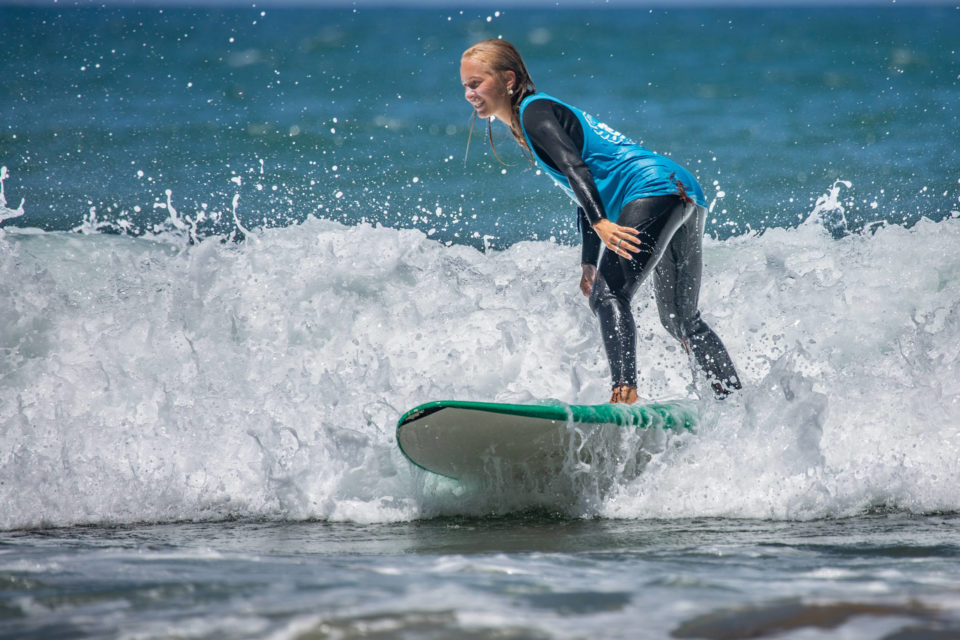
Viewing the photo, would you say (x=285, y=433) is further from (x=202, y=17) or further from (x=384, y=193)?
(x=202, y=17)

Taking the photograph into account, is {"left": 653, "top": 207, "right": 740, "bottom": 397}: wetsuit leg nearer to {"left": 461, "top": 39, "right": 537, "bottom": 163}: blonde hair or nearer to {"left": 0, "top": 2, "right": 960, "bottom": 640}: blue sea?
{"left": 0, "top": 2, "right": 960, "bottom": 640}: blue sea

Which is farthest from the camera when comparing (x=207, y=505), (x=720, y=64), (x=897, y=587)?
(x=720, y=64)

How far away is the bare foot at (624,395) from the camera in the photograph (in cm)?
394

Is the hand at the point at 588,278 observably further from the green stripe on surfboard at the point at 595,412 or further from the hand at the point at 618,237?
the green stripe on surfboard at the point at 595,412

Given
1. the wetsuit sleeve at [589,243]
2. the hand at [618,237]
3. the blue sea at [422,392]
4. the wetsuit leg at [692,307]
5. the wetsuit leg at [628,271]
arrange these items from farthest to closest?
the wetsuit sleeve at [589,243]
the wetsuit leg at [692,307]
the wetsuit leg at [628,271]
the hand at [618,237]
the blue sea at [422,392]

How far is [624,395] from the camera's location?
3.95 m

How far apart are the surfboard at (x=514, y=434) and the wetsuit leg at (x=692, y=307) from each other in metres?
0.36

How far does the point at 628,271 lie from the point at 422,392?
1285 millimetres

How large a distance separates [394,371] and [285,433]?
1078mm

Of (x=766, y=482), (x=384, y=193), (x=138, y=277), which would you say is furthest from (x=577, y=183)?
(x=384, y=193)

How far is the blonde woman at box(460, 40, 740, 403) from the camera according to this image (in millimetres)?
3824

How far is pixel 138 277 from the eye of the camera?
6281mm

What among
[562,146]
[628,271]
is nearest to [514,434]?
[628,271]

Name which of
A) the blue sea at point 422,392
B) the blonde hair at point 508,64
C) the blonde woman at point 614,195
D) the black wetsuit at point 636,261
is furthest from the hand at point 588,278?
the blue sea at point 422,392
